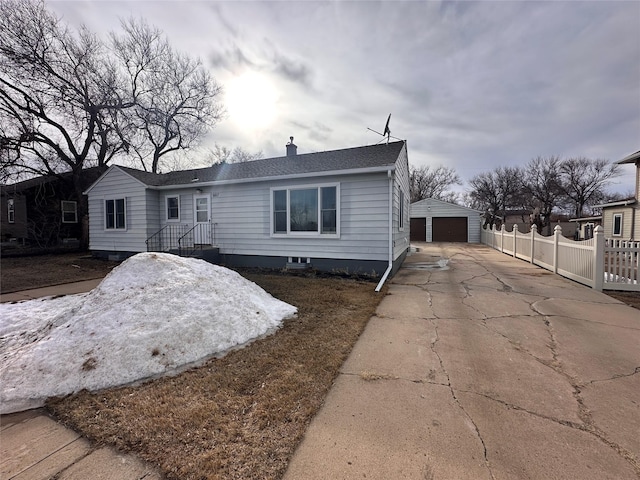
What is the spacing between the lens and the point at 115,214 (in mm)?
12414

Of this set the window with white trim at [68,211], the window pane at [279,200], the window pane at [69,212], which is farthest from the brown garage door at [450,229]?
the window pane at [69,212]

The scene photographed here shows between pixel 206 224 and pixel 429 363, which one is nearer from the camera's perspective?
pixel 429 363

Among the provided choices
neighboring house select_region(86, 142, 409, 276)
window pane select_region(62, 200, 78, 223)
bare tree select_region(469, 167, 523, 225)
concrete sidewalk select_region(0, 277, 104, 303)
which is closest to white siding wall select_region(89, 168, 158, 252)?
neighboring house select_region(86, 142, 409, 276)

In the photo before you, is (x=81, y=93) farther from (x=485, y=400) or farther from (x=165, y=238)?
(x=485, y=400)

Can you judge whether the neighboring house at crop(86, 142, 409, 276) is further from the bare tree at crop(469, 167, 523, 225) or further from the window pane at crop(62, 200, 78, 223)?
the bare tree at crop(469, 167, 523, 225)

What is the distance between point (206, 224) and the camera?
10.6m

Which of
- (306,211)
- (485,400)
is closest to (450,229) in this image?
(306,211)

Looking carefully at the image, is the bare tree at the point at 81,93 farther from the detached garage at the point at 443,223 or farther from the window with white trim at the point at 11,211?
the detached garage at the point at 443,223

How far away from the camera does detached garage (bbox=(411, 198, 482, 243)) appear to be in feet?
78.6

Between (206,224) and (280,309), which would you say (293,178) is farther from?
(280,309)

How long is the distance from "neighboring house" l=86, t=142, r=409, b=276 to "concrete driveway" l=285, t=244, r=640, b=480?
354 cm

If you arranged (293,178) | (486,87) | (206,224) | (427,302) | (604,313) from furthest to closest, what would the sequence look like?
(206,224) < (486,87) < (293,178) < (427,302) < (604,313)

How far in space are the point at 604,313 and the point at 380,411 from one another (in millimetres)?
5342

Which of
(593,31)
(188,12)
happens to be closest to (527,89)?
(593,31)
